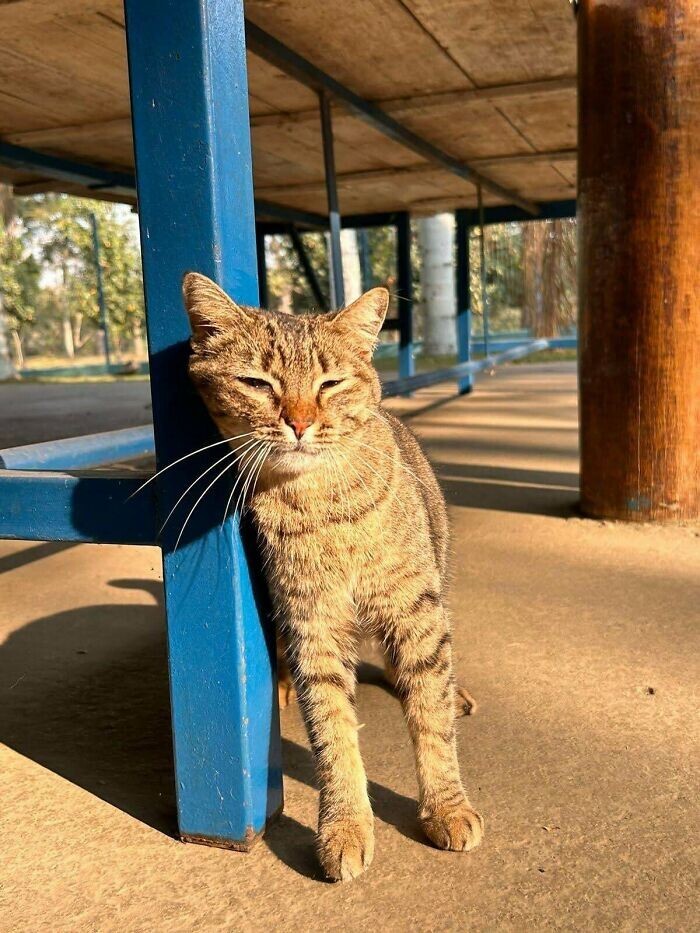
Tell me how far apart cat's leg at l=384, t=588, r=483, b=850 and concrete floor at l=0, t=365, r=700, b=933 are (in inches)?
4.4

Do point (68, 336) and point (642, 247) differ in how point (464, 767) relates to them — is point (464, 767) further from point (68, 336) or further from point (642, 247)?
point (68, 336)

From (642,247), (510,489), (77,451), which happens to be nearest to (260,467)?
(77,451)

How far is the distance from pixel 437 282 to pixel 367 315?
15.5 metres

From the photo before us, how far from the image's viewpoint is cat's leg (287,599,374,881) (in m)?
1.70

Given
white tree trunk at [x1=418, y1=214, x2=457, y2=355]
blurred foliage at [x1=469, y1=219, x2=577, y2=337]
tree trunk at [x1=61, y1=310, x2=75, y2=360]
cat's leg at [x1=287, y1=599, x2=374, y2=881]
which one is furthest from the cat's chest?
tree trunk at [x1=61, y1=310, x2=75, y2=360]

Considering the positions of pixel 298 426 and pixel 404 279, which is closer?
pixel 298 426

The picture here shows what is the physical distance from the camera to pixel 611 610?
2.90 metres

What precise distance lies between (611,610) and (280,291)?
80.4ft

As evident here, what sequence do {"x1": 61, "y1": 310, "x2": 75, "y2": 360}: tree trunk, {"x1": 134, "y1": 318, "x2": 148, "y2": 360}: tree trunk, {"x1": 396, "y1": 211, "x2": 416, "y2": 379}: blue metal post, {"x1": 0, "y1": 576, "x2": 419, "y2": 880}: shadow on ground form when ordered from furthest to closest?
{"x1": 61, "y1": 310, "x2": 75, "y2": 360}: tree trunk < {"x1": 134, "y1": 318, "x2": 148, "y2": 360}: tree trunk < {"x1": 396, "y1": 211, "x2": 416, "y2": 379}: blue metal post < {"x1": 0, "y1": 576, "x2": 419, "y2": 880}: shadow on ground

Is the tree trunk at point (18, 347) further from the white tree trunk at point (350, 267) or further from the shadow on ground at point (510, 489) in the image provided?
the shadow on ground at point (510, 489)

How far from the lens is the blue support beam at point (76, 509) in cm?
170

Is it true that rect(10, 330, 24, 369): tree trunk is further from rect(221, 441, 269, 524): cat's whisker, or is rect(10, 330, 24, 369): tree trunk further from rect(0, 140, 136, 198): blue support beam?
rect(221, 441, 269, 524): cat's whisker

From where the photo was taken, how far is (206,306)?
→ 5.12 feet

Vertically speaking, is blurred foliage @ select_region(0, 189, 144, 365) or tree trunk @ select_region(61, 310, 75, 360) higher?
blurred foliage @ select_region(0, 189, 144, 365)
